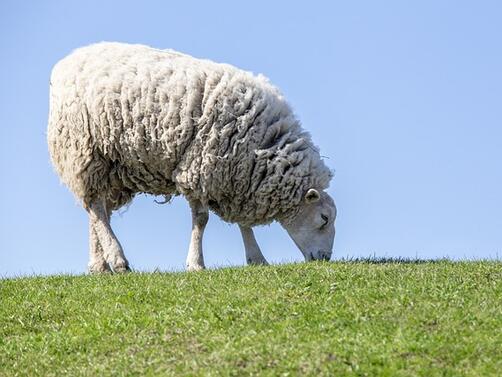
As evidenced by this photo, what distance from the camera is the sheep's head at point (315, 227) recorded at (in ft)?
56.8

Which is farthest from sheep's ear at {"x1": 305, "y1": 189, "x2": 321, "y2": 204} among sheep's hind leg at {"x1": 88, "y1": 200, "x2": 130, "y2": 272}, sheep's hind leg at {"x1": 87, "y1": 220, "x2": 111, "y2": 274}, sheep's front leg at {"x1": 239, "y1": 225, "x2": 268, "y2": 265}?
sheep's hind leg at {"x1": 87, "y1": 220, "x2": 111, "y2": 274}

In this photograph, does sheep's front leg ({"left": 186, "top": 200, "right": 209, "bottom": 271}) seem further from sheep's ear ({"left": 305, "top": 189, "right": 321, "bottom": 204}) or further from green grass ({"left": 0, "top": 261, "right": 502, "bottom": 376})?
sheep's ear ({"left": 305, "top": 189, "right": 321, "bottom": 204})

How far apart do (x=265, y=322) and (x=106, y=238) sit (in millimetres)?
5610

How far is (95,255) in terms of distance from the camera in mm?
17219

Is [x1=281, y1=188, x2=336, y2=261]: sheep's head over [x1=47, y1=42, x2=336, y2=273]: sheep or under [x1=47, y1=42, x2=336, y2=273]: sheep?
under

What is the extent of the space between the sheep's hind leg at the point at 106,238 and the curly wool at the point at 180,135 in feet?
0.65

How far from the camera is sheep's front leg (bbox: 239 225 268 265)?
17.9m

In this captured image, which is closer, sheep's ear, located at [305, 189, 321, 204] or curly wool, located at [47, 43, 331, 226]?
curly wool, located at [47, 43, 331, 226]

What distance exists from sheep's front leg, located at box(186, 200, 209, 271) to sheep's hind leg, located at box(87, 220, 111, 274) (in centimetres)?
141

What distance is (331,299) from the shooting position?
12.6 meters

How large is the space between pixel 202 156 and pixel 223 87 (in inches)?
44.0

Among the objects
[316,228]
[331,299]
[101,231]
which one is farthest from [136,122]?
[331,299]

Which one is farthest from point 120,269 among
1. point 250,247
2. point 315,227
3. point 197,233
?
point 315,227

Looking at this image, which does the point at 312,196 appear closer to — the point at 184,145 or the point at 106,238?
the point at 184,145
